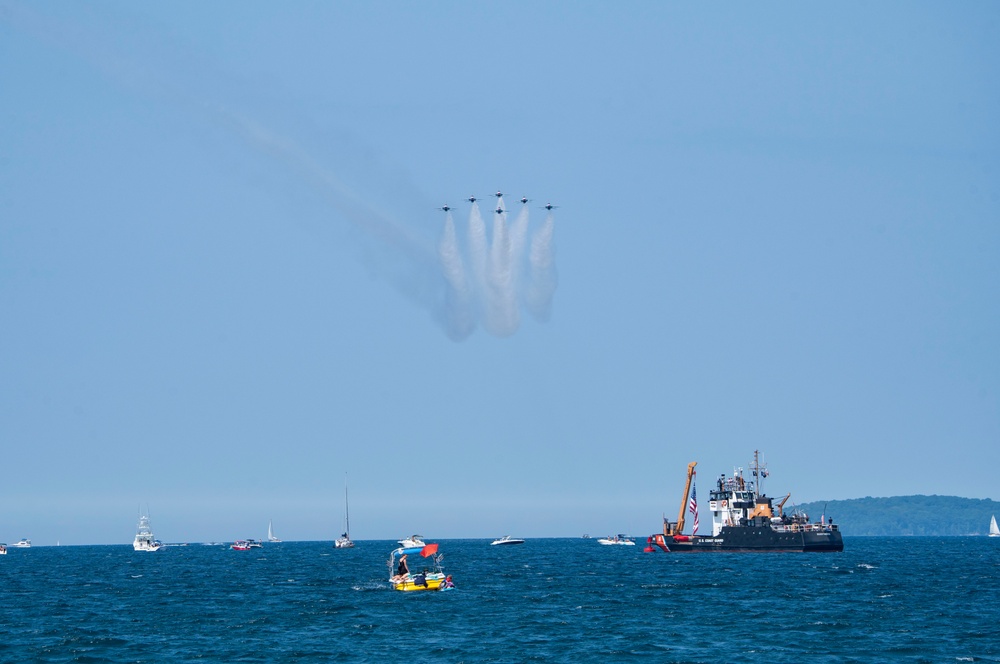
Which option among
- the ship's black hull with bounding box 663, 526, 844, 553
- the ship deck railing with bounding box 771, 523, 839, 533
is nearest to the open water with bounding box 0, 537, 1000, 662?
the ship's black hull with bounding box 663, 526, 844, 553

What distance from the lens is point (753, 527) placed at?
17138cm

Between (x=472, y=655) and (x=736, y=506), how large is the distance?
115969mm

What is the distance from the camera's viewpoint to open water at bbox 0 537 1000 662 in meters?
68.5

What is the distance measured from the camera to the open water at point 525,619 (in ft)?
225

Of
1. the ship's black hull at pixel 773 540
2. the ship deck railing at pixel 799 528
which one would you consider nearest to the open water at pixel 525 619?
the ship's black hull at pixel 773 540

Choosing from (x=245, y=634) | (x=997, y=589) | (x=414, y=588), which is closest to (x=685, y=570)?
(x=997, y=589)

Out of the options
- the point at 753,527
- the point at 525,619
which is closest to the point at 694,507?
the point at 753,527

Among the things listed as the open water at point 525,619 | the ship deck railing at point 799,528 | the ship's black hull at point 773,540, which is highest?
the ship deck railing at point 799,528

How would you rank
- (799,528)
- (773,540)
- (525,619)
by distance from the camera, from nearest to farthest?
(525,619)
(773,540)
(799,528)

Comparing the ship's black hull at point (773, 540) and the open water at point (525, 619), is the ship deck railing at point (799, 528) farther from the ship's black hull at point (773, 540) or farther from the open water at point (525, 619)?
the open water at point (525, 619)

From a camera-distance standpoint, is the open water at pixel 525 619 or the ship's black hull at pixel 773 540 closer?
the open water at pixel 525 619

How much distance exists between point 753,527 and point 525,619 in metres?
93.6

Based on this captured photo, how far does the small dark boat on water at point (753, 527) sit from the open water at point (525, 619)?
27.5 metres

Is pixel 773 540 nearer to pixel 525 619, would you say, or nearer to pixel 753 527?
pixel 753 527
